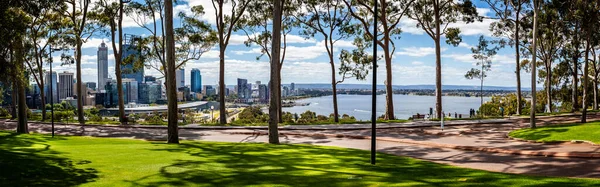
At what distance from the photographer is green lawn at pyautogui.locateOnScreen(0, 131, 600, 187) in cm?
887

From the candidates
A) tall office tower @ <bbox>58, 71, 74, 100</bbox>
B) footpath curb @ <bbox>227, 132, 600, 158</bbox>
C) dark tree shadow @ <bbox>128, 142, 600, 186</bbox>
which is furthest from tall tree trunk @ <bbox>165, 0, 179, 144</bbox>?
tall office tower @ <bbox>58, 71, 74, 100</bbox>

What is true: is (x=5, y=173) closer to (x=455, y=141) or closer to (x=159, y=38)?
(x=455, y=141)

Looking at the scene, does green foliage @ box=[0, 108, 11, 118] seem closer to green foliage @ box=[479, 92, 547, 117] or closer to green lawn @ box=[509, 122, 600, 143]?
green lawn @ box=[509, 122, 600, 143]

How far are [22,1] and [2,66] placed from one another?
2570mm

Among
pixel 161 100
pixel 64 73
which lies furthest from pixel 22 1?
pixel 161 100

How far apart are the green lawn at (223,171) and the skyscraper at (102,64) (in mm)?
43947

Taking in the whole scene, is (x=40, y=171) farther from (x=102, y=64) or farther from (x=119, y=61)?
(x=102, y=64)

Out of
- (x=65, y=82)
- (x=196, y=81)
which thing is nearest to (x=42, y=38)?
(x=65, y=82)

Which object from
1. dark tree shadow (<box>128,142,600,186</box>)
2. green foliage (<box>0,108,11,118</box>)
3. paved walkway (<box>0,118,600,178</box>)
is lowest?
paved walkway (<box>0,118,600,178</box>)

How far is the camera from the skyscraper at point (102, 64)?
189 feet

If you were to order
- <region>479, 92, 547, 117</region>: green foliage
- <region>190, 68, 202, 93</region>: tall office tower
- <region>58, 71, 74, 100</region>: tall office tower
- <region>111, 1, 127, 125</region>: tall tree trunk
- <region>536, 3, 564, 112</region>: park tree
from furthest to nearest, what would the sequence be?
<region>190, 68, 202, 93</region>: tall office tower, <region>479, 92, 547, 117</region>: green foliage, <region>58, 71, 74, 100</region>: tall office tower, <region>111, 1, 127, 125</region>: tall tree trunk, <region>536, 3, 564, 112</region>: park tree

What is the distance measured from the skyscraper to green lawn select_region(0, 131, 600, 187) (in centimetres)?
4395

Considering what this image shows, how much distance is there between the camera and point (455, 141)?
1916 cm

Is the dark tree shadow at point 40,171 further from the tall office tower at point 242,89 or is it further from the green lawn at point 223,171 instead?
the tall office tower at point 242,89
